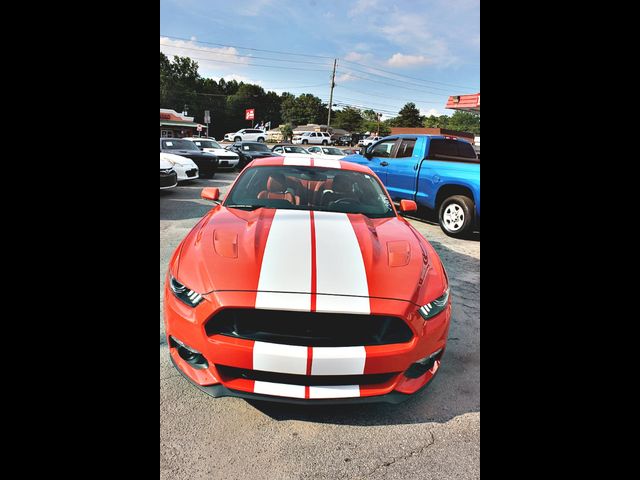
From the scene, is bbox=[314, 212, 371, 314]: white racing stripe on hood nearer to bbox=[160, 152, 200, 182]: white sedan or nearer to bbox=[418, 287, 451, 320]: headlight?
bbox=[418, 287, 451, 320]: headlight

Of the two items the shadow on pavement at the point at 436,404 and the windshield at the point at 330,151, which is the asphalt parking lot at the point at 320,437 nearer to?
the shadow on pavement at the point at 436,404

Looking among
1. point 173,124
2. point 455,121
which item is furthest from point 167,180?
point 455,121

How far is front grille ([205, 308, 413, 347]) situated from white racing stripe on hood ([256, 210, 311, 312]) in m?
0.07

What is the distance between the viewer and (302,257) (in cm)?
191

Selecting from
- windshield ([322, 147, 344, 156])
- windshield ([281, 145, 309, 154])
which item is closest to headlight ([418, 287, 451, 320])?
windshield ([322, 147, 344, 156])

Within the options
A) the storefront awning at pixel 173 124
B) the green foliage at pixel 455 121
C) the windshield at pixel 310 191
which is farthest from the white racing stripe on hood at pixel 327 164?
the green foliage at pixel 455 121

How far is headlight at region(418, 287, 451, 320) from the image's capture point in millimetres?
1737

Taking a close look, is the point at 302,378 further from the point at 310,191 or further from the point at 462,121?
the point at 462,121

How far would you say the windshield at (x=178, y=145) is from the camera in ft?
39.4
